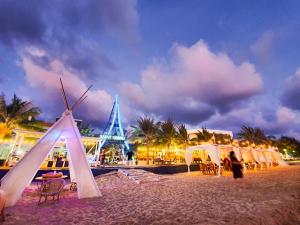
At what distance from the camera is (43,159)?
23.4ft

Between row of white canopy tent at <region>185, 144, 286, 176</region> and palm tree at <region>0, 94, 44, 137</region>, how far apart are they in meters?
19.3

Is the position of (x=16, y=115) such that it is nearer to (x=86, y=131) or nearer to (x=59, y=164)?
(x=59, y=164)

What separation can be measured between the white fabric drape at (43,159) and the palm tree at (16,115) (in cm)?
1674

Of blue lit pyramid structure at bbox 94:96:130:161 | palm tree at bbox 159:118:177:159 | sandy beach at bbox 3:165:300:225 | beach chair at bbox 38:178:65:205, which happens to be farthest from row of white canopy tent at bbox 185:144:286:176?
blue lit pyramid structure at bbox 94:96:130:161

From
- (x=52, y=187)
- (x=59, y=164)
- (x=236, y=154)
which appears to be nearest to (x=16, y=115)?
(x=59, y=164)

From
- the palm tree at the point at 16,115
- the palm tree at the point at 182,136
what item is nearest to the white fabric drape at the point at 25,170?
the palm tree at the point at 16,115

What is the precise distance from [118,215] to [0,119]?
2327 cm

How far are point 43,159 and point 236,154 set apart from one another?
17808mm

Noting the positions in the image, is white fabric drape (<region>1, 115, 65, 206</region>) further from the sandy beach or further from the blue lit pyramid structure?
the blue lit pyramid structure

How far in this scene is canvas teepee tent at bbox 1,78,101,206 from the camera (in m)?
6.28

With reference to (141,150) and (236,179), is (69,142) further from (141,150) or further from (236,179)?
(141,150)

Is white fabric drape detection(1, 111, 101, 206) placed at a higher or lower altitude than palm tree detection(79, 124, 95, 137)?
lower

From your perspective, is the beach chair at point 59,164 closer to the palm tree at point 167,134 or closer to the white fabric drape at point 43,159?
the white fabric drape at point 43,159

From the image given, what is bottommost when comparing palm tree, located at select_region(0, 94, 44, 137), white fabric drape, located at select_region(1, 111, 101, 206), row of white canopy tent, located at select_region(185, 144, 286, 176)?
white fabric drape, located at select_region(1, 111, 101, 206)
